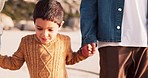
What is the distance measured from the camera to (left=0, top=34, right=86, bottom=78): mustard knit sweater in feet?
9.39

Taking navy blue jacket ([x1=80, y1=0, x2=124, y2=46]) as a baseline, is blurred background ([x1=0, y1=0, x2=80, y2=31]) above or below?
above

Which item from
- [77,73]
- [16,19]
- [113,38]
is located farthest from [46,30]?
[16,19]

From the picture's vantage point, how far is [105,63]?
2842 millimetres

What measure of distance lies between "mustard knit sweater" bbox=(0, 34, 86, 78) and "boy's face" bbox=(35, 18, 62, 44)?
9 cm

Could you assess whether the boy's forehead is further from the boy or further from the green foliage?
the green foliage

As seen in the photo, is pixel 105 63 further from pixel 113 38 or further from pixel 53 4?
pixel 53 4

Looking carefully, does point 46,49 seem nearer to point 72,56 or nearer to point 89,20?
point 72,56

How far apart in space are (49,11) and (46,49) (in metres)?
0.26

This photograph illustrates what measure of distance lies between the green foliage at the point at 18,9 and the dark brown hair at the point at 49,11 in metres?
9.59

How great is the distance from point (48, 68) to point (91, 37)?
14.1 inches

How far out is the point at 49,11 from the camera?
2.80m

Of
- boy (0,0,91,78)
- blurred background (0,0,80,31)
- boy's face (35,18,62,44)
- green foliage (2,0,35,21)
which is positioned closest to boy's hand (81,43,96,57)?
boy (0,0,91,78)

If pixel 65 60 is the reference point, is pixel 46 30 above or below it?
above

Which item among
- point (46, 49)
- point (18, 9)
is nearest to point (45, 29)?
point (46, 49)
